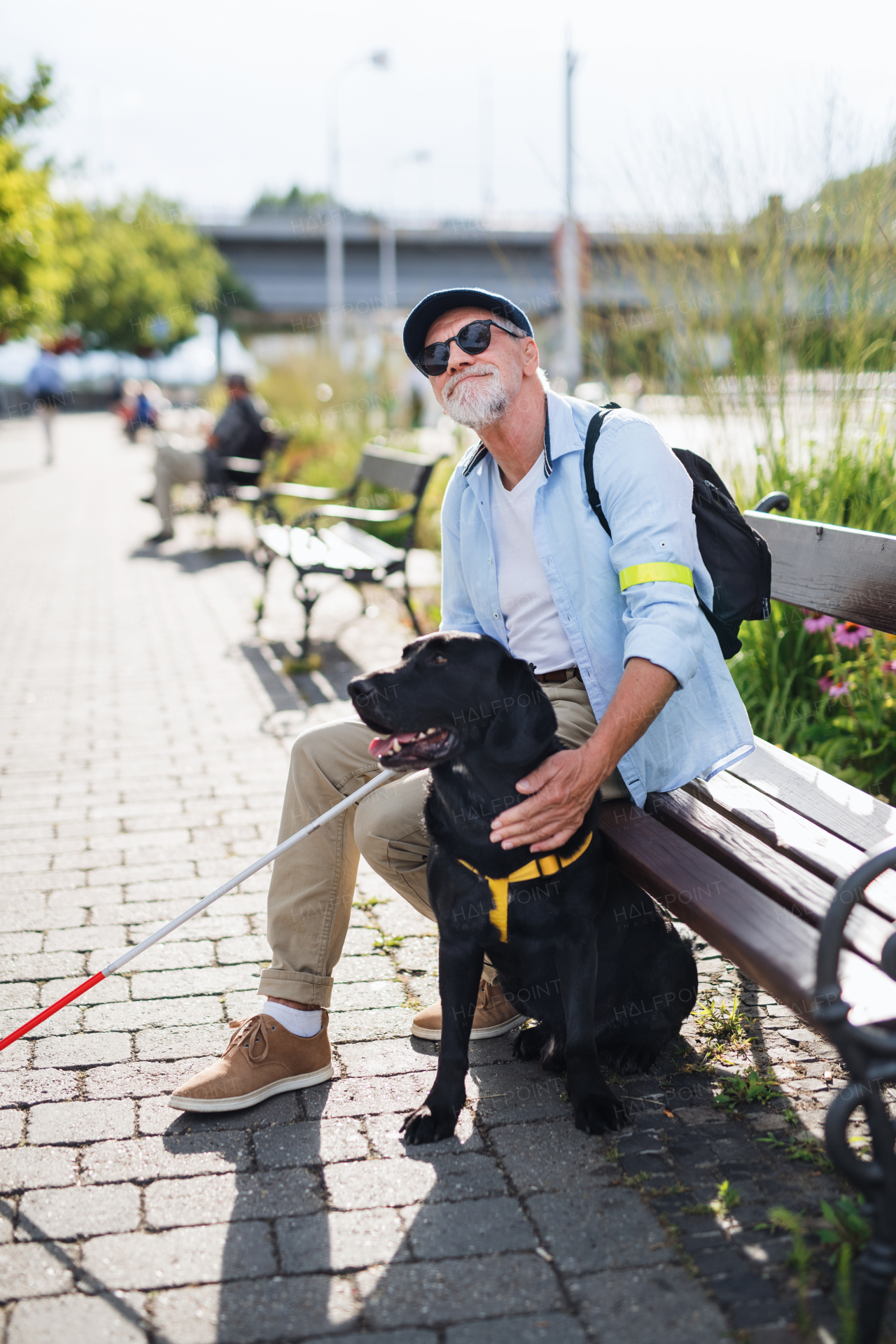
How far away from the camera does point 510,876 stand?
8.57ft

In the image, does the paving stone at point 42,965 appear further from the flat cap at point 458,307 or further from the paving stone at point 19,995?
the flat cap at point 458,307

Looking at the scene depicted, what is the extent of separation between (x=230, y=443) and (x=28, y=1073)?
33.6 ft

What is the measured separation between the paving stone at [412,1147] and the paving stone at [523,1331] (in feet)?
1.84

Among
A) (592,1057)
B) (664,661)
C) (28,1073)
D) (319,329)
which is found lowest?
(28,1073)

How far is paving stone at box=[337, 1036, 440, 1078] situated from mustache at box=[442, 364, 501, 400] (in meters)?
1.82

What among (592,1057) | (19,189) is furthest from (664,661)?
(19,189)

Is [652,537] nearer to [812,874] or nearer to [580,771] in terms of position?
[580,771]

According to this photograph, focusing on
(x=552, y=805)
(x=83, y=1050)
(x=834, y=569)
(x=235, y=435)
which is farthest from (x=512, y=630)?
(x=235, y=435)

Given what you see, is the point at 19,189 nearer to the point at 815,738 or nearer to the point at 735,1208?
the point at 815,738

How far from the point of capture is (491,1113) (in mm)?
2855

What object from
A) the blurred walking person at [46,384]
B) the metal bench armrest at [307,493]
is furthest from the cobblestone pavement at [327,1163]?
the blurred walking person at [46,384]

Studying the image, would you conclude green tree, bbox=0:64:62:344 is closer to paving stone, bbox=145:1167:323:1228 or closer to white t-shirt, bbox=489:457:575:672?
white t-shirt, bbox=489:457:575:672

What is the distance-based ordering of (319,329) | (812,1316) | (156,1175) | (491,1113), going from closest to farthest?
(812,1316)
(156,1175)
(491,1113)
(319,329)

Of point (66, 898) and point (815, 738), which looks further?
point (815, 738)
